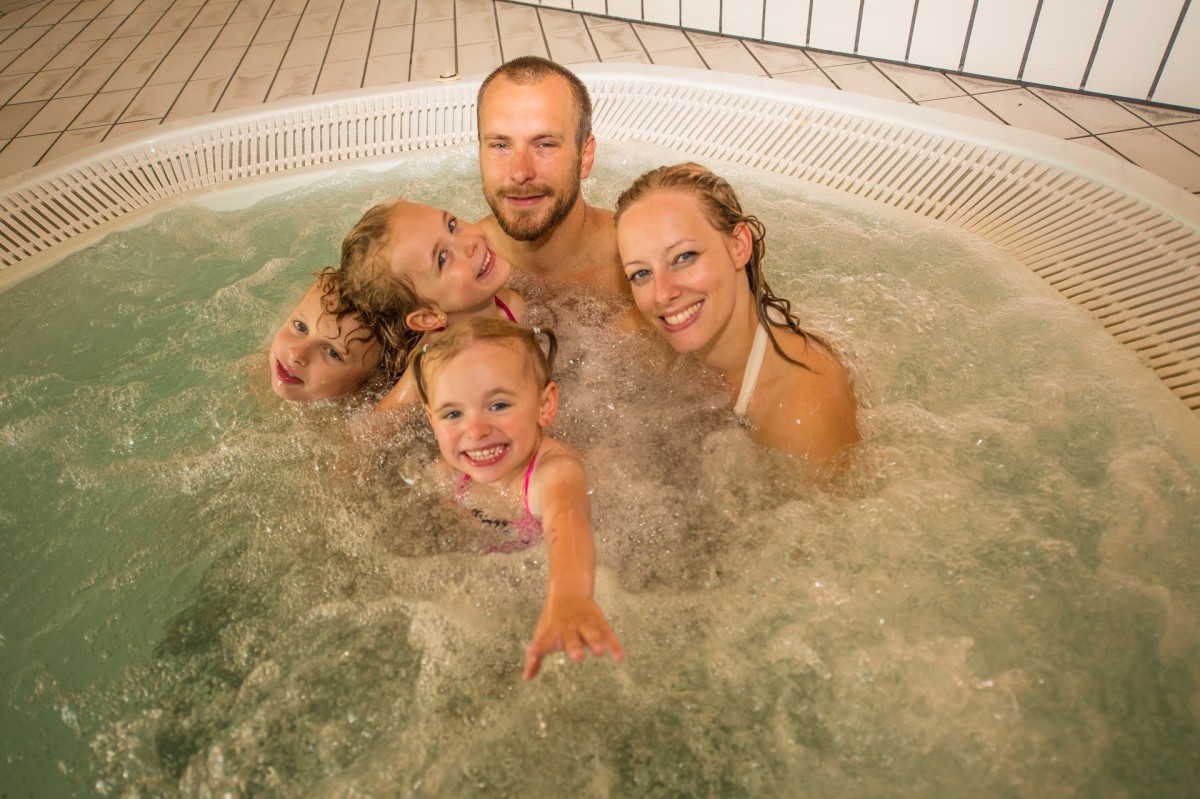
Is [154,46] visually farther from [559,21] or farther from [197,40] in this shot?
[559,21]

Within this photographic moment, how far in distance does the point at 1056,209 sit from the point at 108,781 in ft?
8.68

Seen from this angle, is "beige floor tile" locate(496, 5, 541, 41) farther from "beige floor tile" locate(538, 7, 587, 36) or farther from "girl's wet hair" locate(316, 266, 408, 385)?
"girl's wet hair" locate(316, 266, 408, 385)

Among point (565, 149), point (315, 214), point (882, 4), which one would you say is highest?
point (565, 149)

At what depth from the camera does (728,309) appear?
169 centimetres

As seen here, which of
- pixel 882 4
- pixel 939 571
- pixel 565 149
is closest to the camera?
pixel 939 571

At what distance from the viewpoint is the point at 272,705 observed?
5.04 ft

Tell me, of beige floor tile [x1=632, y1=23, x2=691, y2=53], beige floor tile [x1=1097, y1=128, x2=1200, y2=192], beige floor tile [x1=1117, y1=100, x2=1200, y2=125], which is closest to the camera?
beige floor tile [x1=1097, y1=128, x2=1200, y2=192]

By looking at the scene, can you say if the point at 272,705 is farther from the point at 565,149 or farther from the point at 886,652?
the point at 565,149

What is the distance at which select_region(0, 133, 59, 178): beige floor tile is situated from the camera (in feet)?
10.6

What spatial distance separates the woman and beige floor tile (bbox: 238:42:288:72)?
2926mm

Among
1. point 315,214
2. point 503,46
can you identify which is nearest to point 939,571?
point 315,214

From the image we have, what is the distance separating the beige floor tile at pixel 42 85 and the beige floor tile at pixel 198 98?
0.68 metres

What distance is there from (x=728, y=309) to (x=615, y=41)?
265cm

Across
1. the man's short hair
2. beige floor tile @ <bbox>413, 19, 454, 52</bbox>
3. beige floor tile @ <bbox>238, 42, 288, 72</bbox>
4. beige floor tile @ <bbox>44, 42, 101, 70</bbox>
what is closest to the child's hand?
the man's short hair
